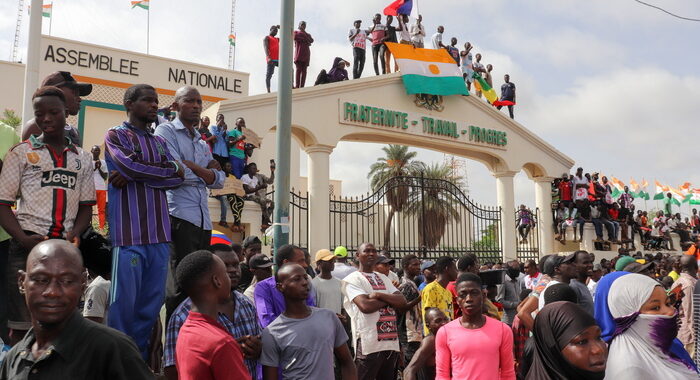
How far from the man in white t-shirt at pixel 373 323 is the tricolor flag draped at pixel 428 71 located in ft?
36.5

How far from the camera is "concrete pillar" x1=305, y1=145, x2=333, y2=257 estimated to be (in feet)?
45.6

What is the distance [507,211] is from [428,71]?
4.94 metres

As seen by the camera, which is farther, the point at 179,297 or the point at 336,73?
the point at 336,73

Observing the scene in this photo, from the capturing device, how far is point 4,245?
3.62m

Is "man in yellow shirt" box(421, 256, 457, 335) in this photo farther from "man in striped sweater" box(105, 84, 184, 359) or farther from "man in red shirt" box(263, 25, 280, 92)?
"man in red shirt" box(263, 25, 280, 92)

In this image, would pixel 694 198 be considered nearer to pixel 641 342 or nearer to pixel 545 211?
pixel 545 211

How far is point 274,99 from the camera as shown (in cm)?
1339

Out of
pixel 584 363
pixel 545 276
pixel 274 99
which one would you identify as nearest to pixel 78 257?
pixel 584 363


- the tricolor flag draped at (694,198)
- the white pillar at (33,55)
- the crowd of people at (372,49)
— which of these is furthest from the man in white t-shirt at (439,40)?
the tricolor flag draped at (694,198)

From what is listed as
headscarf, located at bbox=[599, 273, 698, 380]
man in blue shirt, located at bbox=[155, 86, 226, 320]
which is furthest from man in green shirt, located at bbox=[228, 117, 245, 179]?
headscarf, located at bbox=[599, 273, 698, 380]

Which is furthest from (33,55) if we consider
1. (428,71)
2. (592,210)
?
(592,210)

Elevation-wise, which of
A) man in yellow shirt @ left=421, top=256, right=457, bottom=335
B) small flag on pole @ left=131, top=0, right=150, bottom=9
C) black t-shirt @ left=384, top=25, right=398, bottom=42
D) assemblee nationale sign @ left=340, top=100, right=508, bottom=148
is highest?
small flag on pole @ left=131, top=0, right=150, bottom=9

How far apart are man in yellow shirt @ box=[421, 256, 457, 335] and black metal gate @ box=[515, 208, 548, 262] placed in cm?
1235

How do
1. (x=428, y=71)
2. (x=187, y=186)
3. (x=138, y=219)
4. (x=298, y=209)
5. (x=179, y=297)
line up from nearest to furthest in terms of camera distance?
(x=138, y=219) → (x=179, y=297) → (x=187, y=186) → (x=298, y=209) → (x=428, y=71)
